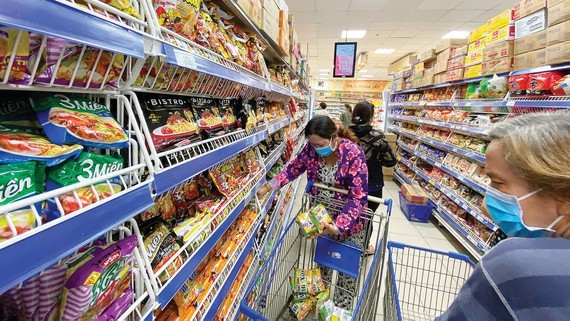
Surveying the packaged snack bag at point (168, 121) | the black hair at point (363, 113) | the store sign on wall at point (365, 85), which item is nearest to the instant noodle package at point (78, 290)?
the packaged snack bag at point (168, 121)

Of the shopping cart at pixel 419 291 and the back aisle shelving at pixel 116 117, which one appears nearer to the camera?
the back aisle shelving at pixel 116 117

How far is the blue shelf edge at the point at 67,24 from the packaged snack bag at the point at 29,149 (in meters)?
0.22

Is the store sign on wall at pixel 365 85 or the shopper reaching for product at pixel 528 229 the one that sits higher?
the store sign on wall at pixel 365 85

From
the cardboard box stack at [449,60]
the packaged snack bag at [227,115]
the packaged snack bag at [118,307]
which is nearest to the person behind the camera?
the packaged snack bag at [118,307]

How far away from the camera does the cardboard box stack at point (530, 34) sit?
2396mm

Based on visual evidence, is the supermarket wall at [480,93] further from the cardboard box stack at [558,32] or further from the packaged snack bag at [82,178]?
the packaged snack bag at [82,178]

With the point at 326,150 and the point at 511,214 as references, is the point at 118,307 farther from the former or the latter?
the point at 326,150

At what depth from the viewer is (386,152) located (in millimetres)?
3062

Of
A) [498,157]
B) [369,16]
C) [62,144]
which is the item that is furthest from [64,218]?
[369,16]

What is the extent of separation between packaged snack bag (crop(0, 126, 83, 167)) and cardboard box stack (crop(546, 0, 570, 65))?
10.2 feet

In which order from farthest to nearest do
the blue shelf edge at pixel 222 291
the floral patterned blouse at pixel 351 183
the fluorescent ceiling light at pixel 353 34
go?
the fluorescent ceiling light at pixel 353 34 → the floral patterned blouse at pixel 351 183 → the blue shelf edge at pixel 222 291

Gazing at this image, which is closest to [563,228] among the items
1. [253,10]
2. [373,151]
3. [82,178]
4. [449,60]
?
[82,178]

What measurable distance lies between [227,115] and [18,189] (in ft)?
3.88

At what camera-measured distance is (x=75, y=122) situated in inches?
23.9
